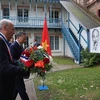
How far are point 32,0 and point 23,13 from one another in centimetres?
197

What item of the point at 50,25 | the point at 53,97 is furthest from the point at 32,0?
the point at 53,97

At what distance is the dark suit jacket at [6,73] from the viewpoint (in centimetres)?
336

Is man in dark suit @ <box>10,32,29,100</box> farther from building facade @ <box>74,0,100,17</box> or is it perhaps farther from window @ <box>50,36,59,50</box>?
window @ <box>50,36,59,50</box>

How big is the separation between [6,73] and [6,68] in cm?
9

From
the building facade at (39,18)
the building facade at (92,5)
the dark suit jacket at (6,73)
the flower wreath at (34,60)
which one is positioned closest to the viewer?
the dark suit jacket at (6,73)

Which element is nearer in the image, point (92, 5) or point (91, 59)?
point (91, 59)

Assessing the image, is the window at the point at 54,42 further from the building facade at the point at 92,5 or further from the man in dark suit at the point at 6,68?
the man in dark suit at the point at 6,68

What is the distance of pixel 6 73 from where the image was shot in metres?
3.41

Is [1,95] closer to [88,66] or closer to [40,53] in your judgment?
[40,53]

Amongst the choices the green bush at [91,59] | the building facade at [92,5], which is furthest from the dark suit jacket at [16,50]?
the building facade at [92,5]

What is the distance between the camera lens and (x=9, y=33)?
3.70 metres

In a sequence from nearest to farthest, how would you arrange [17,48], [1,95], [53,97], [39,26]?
[1,95], [17,48], [53,97], [39,26]

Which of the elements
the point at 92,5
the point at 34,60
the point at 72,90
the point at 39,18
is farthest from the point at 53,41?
the point at 34,60

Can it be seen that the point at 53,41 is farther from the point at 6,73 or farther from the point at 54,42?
the point at 6,73
